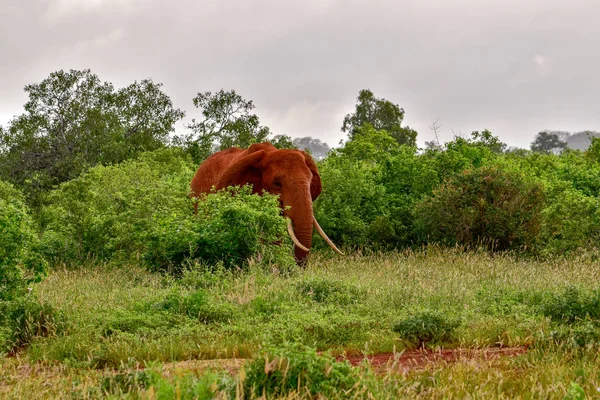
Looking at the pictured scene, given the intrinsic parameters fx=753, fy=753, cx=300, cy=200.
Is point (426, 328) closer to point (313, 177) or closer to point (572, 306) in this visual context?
point (572, 306)

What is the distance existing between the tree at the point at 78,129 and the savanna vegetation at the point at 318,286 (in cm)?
438

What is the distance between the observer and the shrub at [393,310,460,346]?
24.9 ft

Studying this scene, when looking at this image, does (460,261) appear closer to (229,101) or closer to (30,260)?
(30,260)

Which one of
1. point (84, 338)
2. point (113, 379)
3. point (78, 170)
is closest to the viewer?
point (113, 379)

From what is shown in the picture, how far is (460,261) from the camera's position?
1418 centimetres

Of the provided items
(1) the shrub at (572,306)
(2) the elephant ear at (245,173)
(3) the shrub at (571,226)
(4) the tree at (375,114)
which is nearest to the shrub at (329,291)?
(1) the shrub at (572,306)

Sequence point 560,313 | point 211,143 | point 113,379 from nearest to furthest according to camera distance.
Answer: point 113,379 → point 560,313 → point 211,143

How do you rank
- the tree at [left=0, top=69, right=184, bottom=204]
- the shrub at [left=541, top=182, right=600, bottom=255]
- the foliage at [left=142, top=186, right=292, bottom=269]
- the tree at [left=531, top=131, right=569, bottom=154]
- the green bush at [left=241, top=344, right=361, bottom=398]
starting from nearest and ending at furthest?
the green bush at [left=241, top=344, right=361, bottom=398]
the foliage at [left=142, top=186, right=292, bottom=269]
the shrub at [left=541, top=182, right=600, bottom=255]
the tree at [left=0, top=69, right=184, bottom=204]
the tree at [left=531, top=131, right=569, bottom=154]

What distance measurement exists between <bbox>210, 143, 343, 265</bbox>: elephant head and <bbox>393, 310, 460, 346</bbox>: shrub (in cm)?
628

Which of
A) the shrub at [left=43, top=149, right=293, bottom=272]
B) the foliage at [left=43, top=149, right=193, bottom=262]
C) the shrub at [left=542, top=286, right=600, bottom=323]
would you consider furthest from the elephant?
the shrub at [left=542, top=286, right=600, bottom=323]

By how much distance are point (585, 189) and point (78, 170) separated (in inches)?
768

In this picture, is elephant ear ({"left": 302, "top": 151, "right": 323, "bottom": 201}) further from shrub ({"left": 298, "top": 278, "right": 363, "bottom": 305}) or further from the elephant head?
shrub ({"left": 298, "top": 278, "right": 363, "bottom": 305})

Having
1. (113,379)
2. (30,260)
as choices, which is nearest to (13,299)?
(30,260)

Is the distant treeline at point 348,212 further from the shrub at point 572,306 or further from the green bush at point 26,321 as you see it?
the shrub at point 572,306
